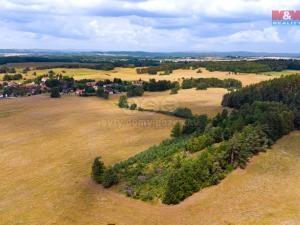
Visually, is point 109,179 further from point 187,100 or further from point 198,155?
point 187,100

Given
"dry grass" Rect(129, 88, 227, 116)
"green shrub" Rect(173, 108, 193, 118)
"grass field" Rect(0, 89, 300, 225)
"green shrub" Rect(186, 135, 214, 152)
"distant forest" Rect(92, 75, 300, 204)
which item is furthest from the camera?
"dry grass" Rect(129, 88, 227, 116)

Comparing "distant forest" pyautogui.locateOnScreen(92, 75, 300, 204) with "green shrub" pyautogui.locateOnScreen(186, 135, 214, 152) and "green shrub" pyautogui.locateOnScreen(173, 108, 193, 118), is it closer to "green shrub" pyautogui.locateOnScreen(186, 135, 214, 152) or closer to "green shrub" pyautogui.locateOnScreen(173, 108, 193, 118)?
"green shrub" pyautogui.locateOnScreen(186, 135, 214, 152)

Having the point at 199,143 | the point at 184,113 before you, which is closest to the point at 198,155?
the point at 199,143

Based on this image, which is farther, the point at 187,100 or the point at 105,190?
the point at 187,100

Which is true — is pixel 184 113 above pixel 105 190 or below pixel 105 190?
above

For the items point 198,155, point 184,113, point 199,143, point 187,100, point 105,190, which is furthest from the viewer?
point 187,100

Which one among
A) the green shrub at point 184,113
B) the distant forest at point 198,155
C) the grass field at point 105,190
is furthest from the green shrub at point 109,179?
the green shrub at point 184,113

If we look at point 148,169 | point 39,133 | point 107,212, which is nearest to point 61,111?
point 39,133

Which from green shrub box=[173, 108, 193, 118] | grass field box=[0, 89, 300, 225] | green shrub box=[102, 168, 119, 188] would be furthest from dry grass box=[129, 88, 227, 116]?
green shrub box=[102, 168, 119, 188]
